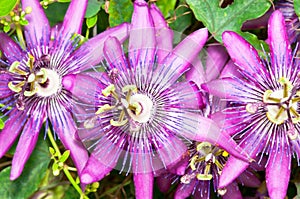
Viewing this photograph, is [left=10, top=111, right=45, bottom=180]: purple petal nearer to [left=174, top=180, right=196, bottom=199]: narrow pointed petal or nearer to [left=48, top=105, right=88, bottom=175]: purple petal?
[left=48, top=105, right=88, bottom=175]: purple petal

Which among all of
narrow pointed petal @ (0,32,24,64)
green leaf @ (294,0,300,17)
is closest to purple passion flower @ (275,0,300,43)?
green leaf @ (294,0,300,17)

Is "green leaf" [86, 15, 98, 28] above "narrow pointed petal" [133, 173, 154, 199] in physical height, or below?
above

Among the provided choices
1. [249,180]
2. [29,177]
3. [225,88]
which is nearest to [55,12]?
[29,177]

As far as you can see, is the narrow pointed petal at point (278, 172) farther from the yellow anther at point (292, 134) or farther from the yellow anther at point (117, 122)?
the yellow anther at point (117, 122)

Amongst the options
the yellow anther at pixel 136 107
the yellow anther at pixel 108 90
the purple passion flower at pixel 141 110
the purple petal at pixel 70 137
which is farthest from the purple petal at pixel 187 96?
the purple petal at pixel 70 137

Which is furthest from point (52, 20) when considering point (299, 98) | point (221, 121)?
point (299, 98)

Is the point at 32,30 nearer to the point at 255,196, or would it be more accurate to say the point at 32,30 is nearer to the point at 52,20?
the point at 52,20
